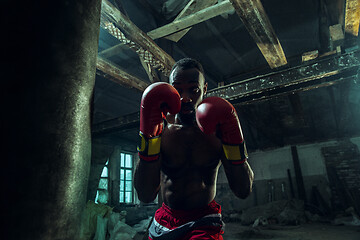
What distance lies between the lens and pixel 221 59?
568cm

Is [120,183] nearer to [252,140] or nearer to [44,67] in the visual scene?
[252,140]

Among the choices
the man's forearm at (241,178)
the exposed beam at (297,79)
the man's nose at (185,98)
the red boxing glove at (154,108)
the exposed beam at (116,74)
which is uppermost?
the exposed beam at (116,74)

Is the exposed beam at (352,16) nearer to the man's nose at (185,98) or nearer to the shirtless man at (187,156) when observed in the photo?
the shirtless man at (187,156)

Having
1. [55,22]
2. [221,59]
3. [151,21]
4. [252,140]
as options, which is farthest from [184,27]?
[252,140]

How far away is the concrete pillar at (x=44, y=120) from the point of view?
66 cm

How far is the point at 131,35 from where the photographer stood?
2686 mm

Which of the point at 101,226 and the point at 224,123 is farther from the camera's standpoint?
the point at 101,226

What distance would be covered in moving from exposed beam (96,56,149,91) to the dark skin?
1.94 metres

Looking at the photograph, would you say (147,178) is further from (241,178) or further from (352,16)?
(352,16)

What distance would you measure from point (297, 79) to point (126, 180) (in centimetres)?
817

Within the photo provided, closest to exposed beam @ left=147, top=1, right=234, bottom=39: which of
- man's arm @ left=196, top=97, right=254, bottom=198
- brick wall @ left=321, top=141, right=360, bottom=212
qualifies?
man's arm @ left=196, top=97, right=254, bottom=198

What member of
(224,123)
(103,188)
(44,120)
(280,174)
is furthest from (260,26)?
(280,174)

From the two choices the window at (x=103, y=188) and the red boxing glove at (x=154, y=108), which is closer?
the red boxing glove at (x=154, y=108)

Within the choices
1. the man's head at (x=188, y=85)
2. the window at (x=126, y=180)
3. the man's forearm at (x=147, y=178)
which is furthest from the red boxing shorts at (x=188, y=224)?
the window at (x=126, y=180)
